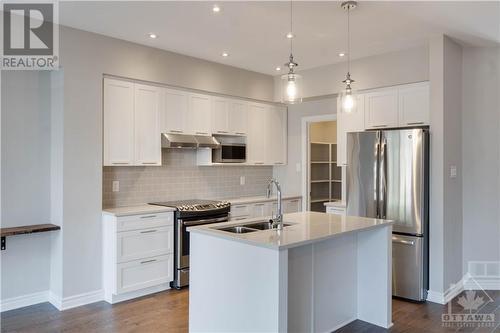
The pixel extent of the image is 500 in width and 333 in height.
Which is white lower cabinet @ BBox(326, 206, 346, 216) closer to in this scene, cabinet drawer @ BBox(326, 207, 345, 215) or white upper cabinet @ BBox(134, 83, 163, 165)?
cabinet drawer @ BBox(326, 207, 345, 215)

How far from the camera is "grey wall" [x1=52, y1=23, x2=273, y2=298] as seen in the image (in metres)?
3.96

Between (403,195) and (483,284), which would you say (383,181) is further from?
(483,284)

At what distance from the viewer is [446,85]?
4.27 meters

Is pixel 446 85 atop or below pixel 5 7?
below

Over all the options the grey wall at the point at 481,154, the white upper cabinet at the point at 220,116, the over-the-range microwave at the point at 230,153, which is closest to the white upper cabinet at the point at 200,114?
the white upper cabinet at the point at 220,116

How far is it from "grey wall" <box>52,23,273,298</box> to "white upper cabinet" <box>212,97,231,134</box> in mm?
1228

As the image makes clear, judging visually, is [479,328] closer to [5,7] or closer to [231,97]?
[231,97]

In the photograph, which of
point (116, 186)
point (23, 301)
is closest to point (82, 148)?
point (116, 186)

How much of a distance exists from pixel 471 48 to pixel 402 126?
1.20m

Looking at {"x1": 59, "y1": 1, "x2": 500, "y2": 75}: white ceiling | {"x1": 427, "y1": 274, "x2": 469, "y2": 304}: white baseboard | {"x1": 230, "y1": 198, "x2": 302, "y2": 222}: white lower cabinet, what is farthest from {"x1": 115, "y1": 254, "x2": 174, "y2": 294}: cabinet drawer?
{"x1": 427, "y1": 274, "x2": 469, "y2": 304}: white baseboard

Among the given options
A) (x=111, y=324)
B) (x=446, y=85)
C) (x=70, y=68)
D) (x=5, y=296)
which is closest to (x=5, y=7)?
(x=70, y=68)

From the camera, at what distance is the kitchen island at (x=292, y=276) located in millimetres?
2635

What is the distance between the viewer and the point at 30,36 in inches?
148

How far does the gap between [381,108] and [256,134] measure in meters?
1.91
